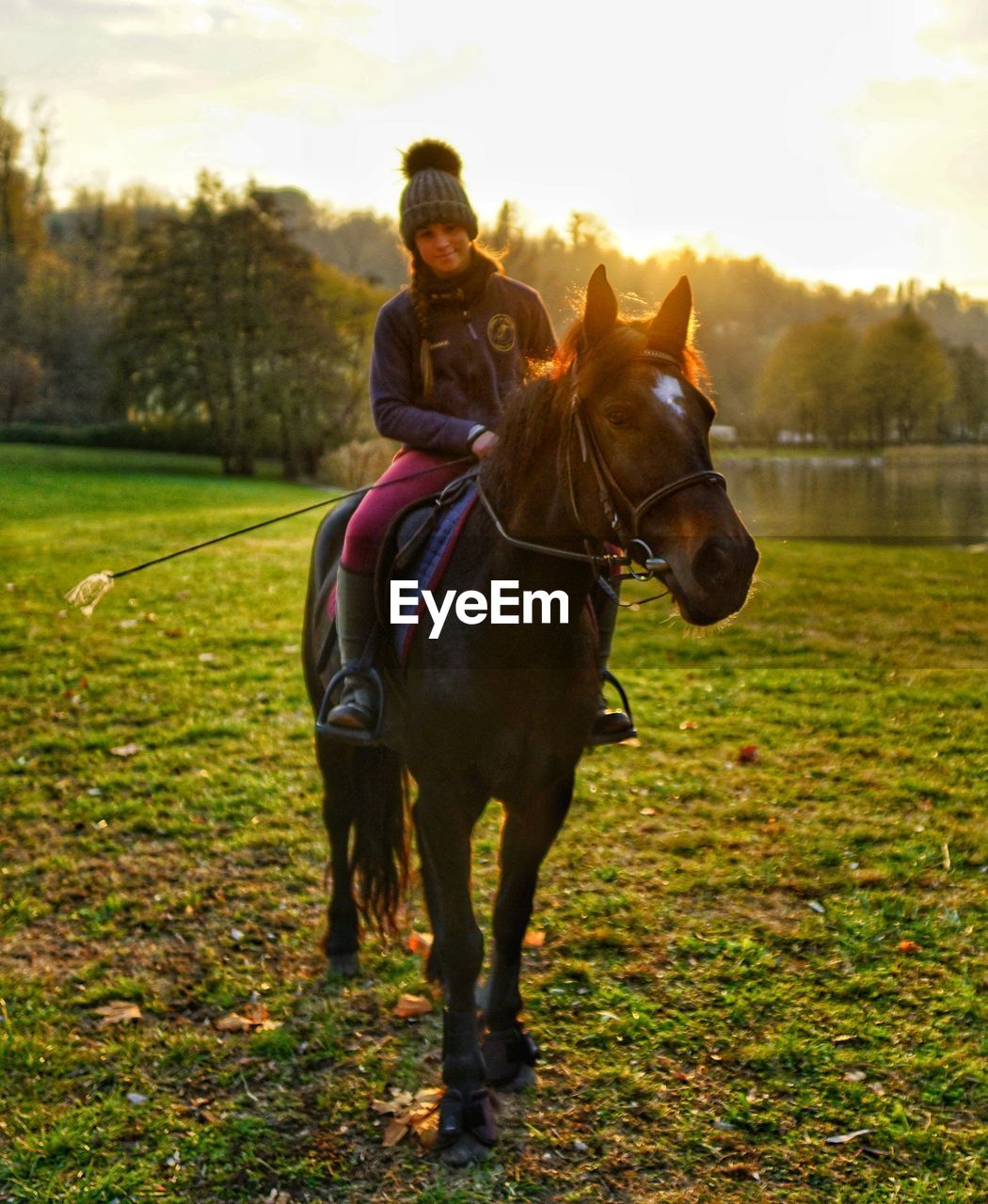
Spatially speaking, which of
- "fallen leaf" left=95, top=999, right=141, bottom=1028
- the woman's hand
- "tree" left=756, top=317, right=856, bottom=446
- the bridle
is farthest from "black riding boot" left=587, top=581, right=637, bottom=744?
"tree" left=756, top=317, right=856, bottom=446

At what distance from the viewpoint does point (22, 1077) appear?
393 cm

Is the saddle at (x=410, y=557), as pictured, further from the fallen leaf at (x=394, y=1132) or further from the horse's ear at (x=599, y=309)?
the fallen leaf at (x=394, y=1132)

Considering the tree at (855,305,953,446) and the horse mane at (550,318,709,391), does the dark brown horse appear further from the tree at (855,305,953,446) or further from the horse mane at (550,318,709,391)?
the tree at (855,305,953,446)

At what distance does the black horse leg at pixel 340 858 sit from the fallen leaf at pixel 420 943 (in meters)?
A: 0.29

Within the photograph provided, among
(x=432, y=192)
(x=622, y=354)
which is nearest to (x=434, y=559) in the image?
(x=622, y=354)

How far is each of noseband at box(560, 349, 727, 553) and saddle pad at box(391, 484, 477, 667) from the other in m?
0.57

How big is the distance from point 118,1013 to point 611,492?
3.38 meters

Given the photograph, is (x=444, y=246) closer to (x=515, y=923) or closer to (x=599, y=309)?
(x=599, y=309)

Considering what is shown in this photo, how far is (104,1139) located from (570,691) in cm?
242

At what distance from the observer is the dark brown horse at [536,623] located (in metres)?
2.58

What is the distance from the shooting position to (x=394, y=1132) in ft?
11.7

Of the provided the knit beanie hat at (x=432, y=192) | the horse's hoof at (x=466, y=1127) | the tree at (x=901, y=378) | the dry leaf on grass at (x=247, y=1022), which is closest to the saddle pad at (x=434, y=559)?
the knit beanie hat at (x=432, y=192)

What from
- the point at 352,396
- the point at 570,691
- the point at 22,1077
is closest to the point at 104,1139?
the point at 22,1077

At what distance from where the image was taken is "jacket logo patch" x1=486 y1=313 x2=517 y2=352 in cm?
375
